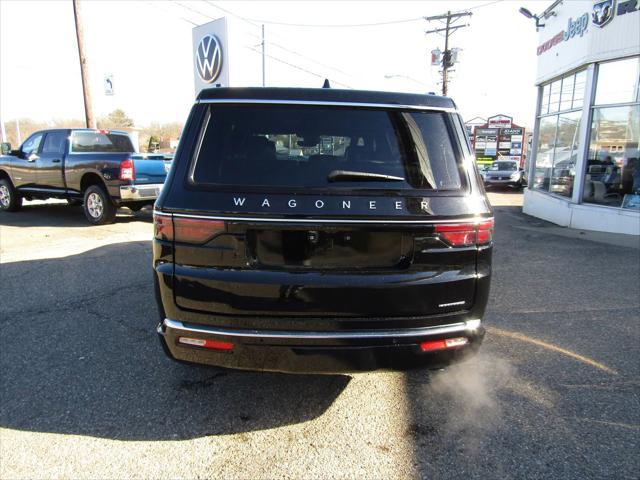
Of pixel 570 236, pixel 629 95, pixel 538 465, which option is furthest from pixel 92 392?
pixel 629 95

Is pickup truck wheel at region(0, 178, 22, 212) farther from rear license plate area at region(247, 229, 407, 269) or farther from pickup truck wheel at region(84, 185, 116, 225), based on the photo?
rear license plate area at region(247, 229, 407, 269)

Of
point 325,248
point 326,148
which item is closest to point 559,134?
point 326,148

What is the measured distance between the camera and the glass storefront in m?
9.21

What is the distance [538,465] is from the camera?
2.39m

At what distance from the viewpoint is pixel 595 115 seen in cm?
988

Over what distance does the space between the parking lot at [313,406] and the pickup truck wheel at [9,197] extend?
8.02 m

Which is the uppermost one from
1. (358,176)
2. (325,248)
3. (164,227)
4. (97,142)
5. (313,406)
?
(97,142)

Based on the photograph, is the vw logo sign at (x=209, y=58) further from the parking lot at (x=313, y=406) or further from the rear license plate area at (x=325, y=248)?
the rear license plate area at (x=325, y=248)

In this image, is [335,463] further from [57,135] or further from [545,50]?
[545,50]

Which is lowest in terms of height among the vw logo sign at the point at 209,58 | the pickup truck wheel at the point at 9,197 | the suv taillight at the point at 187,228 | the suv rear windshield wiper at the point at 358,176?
the pickup truck wheel at the point at 9,197

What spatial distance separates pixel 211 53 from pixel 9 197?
6597 mm

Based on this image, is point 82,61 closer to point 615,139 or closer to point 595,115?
point 595,115

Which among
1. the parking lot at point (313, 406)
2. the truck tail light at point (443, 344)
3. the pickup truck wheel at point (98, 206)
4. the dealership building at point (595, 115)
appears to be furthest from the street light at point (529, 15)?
the truck tail light at point (443, 344)

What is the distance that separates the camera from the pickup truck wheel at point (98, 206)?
30.9 feet
